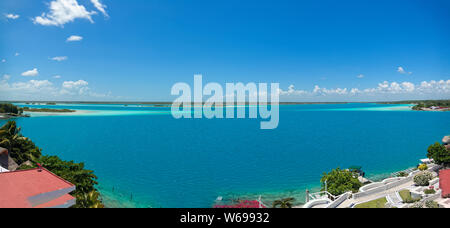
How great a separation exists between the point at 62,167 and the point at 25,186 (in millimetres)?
7446

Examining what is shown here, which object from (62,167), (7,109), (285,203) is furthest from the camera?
(7,109)

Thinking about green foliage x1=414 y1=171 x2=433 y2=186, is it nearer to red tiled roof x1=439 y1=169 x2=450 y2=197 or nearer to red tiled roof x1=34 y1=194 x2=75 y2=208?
red tiled roof x1=439 y1=169 x2=450 y2=197

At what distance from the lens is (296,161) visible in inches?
1443

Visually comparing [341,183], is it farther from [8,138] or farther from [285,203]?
[8,138]

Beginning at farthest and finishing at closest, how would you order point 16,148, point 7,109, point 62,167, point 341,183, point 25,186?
point 7,109, point 16,148, point 341,183, point 62,167, point 25,186

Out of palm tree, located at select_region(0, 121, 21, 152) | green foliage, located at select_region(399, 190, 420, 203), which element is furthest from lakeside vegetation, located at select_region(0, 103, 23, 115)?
green foliage, located at select_region(399, 190, 420, 203)

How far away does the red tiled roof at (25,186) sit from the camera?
37.2 feet

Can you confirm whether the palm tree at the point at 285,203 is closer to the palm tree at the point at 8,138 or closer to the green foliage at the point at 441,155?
the green foliage at the point at 441,155

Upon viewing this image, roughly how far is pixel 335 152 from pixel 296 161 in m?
11.2

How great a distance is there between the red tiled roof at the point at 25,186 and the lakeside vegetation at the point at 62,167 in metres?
1.53

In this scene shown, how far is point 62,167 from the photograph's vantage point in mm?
19859

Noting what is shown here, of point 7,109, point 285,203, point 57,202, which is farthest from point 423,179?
point 7,109

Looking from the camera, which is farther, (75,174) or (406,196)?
(75,174)

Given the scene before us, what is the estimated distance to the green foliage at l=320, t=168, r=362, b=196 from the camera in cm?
1942
